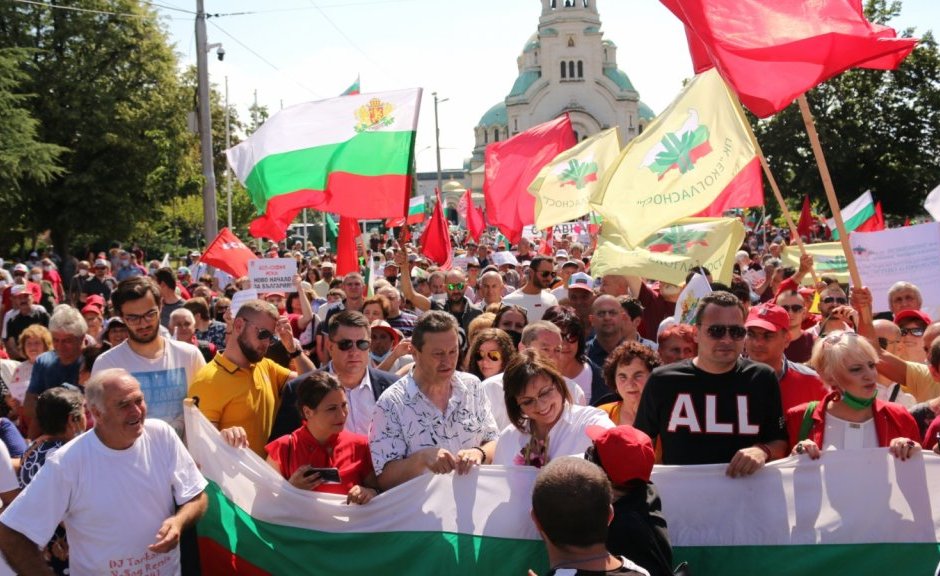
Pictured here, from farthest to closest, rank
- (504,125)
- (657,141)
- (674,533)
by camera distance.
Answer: (504,125)
(657,141)
(674,533)

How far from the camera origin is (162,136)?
3766 centimetres

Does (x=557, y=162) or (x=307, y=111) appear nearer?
(x=307, y=111)

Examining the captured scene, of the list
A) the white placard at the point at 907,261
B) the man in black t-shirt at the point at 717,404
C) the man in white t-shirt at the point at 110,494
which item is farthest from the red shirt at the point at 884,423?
the white placard at the point at 907,261

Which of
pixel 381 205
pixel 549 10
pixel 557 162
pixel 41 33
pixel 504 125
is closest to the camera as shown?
pixel 381 205

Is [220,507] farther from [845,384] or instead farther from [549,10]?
[549,10]

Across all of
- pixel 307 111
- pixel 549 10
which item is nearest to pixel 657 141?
pixel 307 111

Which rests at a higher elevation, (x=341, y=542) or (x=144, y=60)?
(x=144, y=60)

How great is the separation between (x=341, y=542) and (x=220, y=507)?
2.28 ft

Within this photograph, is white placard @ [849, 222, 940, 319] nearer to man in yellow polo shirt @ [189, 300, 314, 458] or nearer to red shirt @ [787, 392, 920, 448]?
red shirt @ [787, 392, 920, 448]

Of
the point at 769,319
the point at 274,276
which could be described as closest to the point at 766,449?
the point at 769,319

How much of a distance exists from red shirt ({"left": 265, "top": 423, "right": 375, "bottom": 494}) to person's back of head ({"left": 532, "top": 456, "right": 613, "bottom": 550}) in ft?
6.97

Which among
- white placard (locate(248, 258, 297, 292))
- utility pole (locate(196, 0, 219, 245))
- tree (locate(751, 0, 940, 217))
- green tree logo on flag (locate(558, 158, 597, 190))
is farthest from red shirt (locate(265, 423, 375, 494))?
tree (locate(751, 0, 940, 217))

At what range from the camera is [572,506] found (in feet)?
10.7

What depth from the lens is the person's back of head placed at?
10.7 feet
